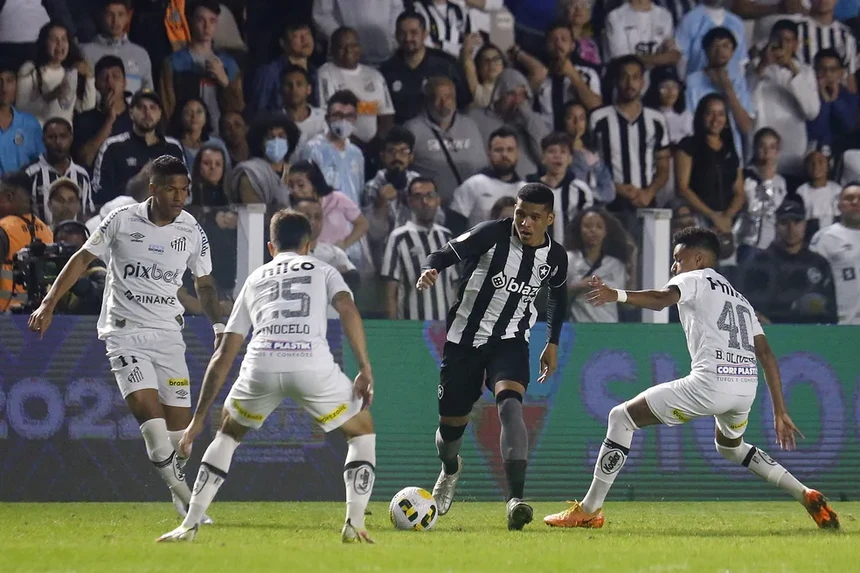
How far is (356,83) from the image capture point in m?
15.6

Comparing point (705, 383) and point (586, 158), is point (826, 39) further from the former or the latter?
point (705, 383)

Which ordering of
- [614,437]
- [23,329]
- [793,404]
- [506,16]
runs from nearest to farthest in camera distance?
[614,437] → [23,329] → [793,404] → [506,16]

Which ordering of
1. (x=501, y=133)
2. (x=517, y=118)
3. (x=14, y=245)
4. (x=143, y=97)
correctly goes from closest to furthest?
(x=14, y=245) → (x=143, y=97) → (x=501, y=133) → (x=517, y=118)

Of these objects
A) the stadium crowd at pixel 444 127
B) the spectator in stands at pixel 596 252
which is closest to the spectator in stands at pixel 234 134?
the stadium crowd at pixel 444 127

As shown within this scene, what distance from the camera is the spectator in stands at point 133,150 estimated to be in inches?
551

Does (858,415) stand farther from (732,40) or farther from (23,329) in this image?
(23,329)

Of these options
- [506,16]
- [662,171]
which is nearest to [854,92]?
[662,171]

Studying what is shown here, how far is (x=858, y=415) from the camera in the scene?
42.7ft

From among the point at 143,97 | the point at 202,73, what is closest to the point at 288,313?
the point at 143,97

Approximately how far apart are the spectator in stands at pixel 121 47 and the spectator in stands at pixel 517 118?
3685mm

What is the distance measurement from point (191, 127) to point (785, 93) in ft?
24.5

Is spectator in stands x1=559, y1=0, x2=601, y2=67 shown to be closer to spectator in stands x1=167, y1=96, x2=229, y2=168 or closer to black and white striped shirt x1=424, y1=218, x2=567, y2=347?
spectator in stands x1=167, y1=96, x2=229, y2=168

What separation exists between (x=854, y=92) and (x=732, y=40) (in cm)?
182

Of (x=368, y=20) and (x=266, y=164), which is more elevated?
(x=368, y=20)
